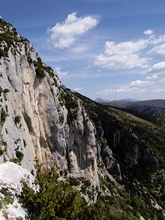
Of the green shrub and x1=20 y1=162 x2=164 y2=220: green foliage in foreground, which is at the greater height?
the green shrub

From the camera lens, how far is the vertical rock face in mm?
38503

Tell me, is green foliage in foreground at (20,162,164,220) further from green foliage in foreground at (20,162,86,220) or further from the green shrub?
the green shrub

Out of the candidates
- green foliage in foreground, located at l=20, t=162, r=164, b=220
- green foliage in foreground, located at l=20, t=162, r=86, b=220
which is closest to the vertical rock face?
green foliage in foreground, located at l=20, t=162, r=164, b=220

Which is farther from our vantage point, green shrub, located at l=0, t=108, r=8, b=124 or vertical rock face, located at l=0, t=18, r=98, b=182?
vertical rock face, located at l=0, t=18, r=98, b=182

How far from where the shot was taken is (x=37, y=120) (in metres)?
50.9

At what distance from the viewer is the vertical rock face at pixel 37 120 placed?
3850 cm

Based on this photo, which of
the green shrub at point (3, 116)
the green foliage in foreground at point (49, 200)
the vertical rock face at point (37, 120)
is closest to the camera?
the green foliage in foreground at point (49, 200)

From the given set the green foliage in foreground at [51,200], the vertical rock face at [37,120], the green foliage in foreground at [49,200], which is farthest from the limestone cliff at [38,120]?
the green foliage in foreground at [49,200]

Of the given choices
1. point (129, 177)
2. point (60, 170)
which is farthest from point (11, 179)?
point (129, 177)

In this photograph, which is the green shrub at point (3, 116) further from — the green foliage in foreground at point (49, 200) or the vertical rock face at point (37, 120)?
the green foliage in foreground at point (49, 200)

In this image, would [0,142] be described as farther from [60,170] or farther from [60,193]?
[60,170]

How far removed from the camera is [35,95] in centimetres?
5162

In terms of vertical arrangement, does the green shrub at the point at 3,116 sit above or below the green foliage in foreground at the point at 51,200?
above

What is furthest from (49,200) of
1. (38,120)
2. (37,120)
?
(38,120)
